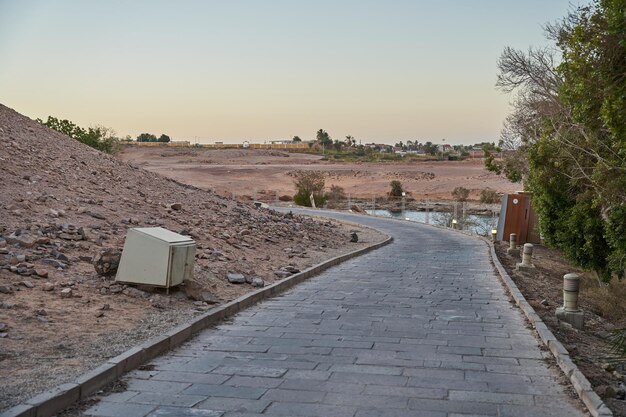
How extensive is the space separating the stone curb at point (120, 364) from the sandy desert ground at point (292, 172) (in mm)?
69889

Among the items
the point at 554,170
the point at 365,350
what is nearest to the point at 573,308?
the point at 365,350

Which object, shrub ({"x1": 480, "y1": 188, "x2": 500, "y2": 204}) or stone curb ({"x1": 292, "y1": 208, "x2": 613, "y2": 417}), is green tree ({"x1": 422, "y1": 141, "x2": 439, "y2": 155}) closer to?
shrub ({"x1": 480, "y1": 188, "x2": 500, "y2": 204})

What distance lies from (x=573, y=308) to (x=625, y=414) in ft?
17.9

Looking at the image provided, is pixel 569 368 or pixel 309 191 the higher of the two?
pixel 569 368

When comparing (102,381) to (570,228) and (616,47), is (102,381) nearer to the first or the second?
(616,47)

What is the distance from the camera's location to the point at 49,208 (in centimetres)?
1327

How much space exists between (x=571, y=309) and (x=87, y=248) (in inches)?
301

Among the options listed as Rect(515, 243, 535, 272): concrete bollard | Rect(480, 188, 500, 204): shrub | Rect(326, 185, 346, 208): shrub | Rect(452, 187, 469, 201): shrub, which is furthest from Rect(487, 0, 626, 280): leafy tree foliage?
Rect(452, 187, 469, 201): shrub

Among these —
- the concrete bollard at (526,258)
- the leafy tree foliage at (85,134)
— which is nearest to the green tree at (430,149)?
the leafy tree foliage at (85,134)

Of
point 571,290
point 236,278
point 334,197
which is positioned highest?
point 571,290

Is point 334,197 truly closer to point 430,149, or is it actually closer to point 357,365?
point 357,365

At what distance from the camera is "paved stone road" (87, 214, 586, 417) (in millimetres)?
5809

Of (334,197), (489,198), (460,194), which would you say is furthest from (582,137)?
(460,194)

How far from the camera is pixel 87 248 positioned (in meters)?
11.5
